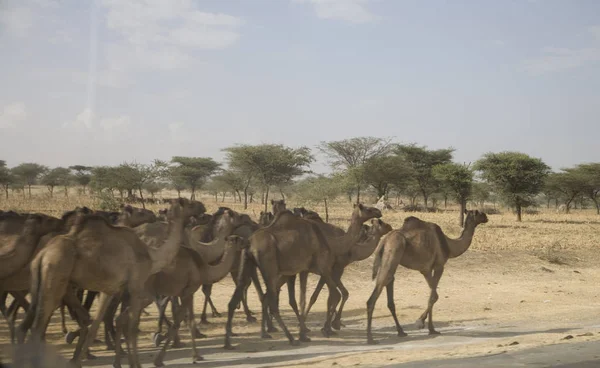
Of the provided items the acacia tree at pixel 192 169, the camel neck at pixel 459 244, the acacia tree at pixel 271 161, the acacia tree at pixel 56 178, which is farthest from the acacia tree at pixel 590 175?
the camel neck at pixel 459 244

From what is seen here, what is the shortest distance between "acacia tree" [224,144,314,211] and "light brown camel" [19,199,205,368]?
3837 cm

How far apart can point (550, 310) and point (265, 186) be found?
36256mm

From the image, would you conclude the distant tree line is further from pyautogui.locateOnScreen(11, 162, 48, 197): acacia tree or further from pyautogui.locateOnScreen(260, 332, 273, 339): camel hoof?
pyautogui.locateOnScreen(260, 332, 273, 339): camel hoof

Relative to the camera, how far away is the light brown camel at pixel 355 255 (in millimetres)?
13633

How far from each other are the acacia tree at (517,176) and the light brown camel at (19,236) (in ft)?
145

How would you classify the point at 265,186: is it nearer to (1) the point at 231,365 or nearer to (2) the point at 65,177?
(2) the point at 65,177

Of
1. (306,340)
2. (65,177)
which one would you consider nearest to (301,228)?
(306,340)

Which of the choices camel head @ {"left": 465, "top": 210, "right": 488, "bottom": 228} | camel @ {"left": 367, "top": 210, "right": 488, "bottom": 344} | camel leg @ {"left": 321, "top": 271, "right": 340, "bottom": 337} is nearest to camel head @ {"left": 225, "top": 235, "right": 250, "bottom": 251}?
camel leg @ {"left": 321, "top": 271, "right": 340, "bottom": 337}

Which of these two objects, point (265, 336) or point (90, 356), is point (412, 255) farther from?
point (90, 356)

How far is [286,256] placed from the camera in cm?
1264

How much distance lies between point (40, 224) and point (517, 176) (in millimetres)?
44738

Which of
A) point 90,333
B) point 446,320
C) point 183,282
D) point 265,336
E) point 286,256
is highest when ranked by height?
point 286,256

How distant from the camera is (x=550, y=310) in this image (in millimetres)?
15750

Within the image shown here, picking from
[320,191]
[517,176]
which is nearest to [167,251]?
[320,191]
